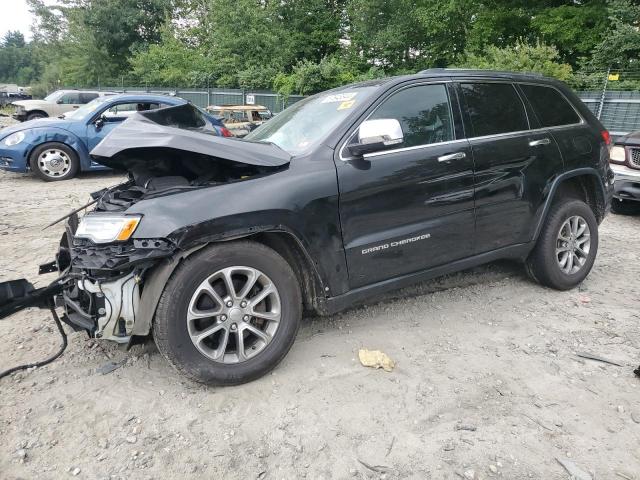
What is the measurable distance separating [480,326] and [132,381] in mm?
2495

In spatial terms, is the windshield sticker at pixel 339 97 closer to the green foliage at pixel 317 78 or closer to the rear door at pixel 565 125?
the rear door at pixel 565 125

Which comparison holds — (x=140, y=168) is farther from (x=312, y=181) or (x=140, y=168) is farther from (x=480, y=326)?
(x=480, y=326)

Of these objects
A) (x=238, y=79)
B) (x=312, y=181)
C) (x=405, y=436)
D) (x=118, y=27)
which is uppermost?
(x=118, y=27)

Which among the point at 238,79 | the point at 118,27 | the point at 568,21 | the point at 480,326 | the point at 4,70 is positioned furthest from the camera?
the point at 4,70

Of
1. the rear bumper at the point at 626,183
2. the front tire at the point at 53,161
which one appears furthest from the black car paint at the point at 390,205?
the front tire at the point at 53,161

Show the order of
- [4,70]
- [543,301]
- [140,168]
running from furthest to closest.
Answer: [4,70], [543,301], [140,168]

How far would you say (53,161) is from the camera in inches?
352

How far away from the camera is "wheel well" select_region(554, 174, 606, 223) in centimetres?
438

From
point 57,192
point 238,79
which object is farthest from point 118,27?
point 57,192

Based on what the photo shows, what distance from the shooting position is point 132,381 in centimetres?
298

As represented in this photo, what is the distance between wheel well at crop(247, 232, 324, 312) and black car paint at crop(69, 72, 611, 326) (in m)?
0.04

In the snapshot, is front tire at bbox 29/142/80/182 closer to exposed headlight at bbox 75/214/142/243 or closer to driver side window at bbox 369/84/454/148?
exposed headlight at bbox 75/214/142/243

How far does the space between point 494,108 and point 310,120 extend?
1481mm

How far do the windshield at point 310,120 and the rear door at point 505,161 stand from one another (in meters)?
0.91
